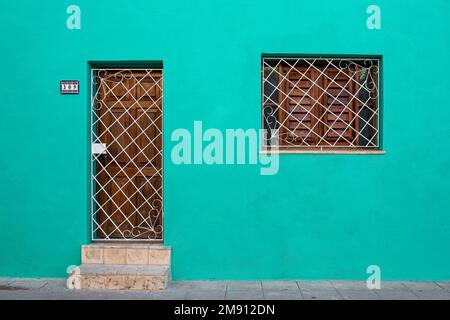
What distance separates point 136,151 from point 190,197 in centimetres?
86

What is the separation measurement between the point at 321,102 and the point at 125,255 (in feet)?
9.21

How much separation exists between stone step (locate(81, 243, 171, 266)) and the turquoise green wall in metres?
0.15

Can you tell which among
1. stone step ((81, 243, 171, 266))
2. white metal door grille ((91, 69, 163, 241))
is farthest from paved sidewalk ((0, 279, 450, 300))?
white metal door grille ((91, 69, 163, 241))

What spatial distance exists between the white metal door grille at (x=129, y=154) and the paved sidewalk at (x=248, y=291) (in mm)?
741

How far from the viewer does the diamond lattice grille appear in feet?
16.4

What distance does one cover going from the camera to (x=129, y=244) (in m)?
4.95

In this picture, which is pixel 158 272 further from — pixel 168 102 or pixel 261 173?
pixel 168 102

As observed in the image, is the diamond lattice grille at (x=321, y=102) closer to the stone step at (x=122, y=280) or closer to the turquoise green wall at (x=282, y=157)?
the turquoise green wall at (x=282, y=157)

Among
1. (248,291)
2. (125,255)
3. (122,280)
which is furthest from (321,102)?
(122,280)

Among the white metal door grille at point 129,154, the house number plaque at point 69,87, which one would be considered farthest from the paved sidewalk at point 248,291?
the house number plaque at point 69,87

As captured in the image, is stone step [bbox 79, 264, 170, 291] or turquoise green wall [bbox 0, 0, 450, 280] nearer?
stone step [bbox 79, 264, 170, 291]

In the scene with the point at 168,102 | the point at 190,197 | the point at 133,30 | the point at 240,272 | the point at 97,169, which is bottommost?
the point at 240,272

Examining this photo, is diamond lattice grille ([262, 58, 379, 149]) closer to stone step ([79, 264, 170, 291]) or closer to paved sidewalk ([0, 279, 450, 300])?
paved sidewalk ([0, 279, 450, 300])

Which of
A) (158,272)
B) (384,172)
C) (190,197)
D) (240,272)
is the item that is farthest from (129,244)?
(384,172)
